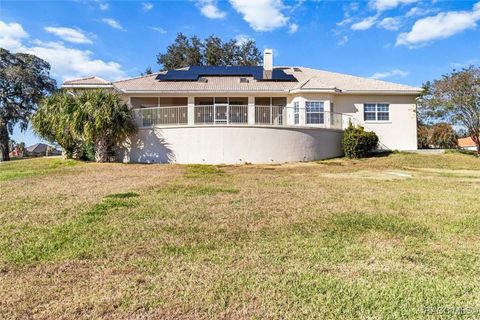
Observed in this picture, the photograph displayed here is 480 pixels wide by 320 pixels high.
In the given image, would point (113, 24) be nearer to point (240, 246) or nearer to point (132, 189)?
point (132, 189)

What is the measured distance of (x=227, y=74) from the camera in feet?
80.5

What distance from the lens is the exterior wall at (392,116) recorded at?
21.6m

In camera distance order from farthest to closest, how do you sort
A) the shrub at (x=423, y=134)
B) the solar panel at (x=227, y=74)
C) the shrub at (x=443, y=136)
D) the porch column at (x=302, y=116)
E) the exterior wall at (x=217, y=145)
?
1. the shrub at (x=423, y=134)
2. the shrub at (x=443, y=136)
3. the solar panel at (x=227, y=74)
4. the porch column at (x=302, y=116)
5. the exterior wall at (x=217, y=145)

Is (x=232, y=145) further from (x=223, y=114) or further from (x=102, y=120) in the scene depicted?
(x=102, y=120)

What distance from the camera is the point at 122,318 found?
2.76 meters

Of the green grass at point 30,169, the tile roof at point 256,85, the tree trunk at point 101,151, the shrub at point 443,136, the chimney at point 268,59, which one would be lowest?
the green grass at point 30,169

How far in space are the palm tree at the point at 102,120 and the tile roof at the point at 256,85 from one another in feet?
13.1

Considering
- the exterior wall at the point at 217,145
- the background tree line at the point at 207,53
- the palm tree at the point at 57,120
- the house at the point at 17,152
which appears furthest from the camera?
the house at the point at 17,152

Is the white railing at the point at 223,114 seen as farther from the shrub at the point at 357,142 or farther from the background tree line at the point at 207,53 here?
the background tree line at the point at 207,53

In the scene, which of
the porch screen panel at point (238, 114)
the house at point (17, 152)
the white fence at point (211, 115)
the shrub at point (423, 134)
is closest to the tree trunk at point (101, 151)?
the white fence at point (211, 115)

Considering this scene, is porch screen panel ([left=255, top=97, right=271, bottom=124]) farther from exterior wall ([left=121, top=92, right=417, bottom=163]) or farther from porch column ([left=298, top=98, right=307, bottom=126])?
porch column ([left=298, top=98, right=307, bottom=126])

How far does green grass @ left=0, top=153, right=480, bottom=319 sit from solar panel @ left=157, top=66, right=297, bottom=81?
16322 mm

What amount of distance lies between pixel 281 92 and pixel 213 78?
5.69 meters

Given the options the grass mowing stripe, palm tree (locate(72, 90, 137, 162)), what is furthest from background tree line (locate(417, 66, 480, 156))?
the grass mowing stripe
